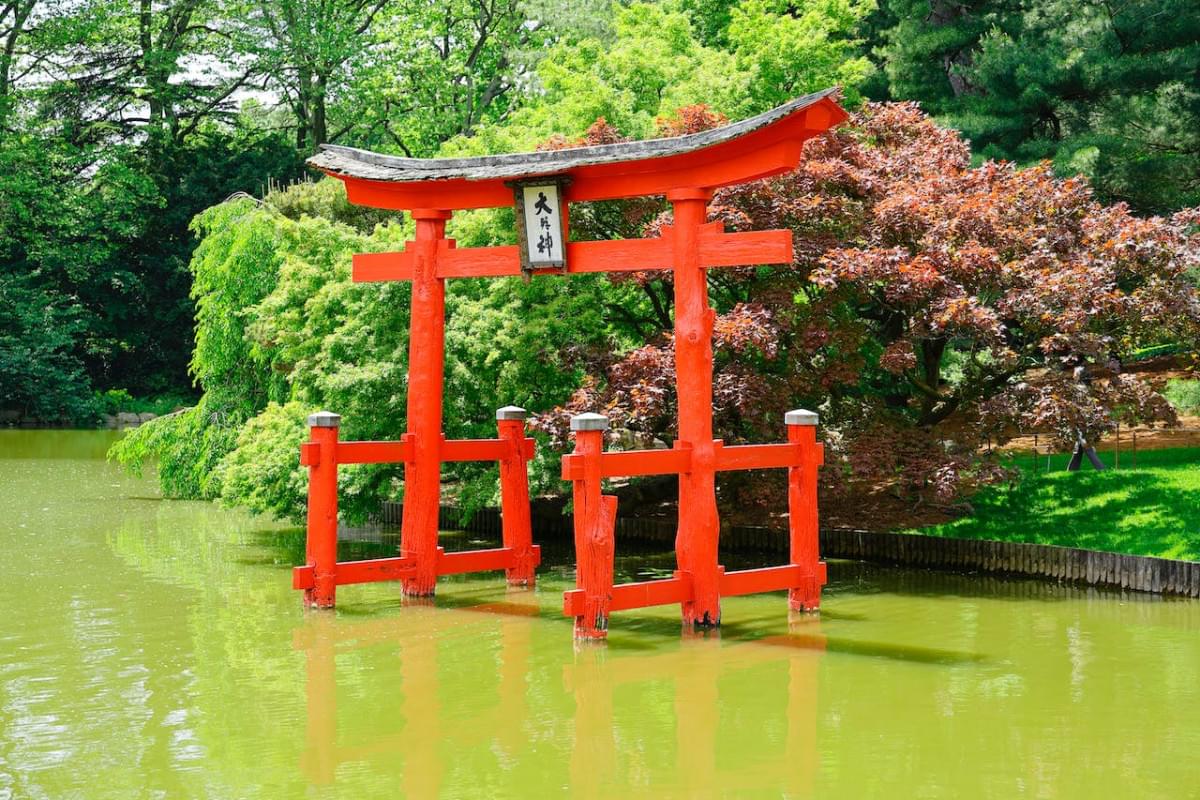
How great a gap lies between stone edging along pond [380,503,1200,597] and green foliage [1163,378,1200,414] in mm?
4358

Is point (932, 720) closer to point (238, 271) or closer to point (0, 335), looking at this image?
point (238, 271)

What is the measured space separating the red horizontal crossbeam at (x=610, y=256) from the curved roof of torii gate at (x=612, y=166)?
435mm

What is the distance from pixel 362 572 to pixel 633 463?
3115 mm

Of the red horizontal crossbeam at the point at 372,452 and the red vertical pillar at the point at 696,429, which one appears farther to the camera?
the red horizontal crossbeam at the point at 372,452

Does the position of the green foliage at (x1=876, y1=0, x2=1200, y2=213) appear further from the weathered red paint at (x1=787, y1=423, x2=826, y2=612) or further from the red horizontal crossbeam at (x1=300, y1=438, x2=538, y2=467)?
the red horizontal crossbeam at (x1=300, y1=438, x2=538, y2=467)

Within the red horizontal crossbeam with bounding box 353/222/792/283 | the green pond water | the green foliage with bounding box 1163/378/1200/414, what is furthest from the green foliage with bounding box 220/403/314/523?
the green foliage with bounding box 1163/378/1200/414

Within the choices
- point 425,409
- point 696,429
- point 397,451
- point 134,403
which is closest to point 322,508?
point 397,451

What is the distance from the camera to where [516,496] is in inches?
486

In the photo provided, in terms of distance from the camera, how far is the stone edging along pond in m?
11.7

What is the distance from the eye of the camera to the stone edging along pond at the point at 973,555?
11.7m

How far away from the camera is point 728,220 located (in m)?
13.0

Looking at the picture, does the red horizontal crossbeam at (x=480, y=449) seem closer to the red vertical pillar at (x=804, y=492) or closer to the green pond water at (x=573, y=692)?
the green pond water at (x=573, y=692)

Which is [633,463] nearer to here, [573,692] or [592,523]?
[592,523]

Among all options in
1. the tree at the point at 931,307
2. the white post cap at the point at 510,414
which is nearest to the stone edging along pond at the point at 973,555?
the tree at the point at 931,307
